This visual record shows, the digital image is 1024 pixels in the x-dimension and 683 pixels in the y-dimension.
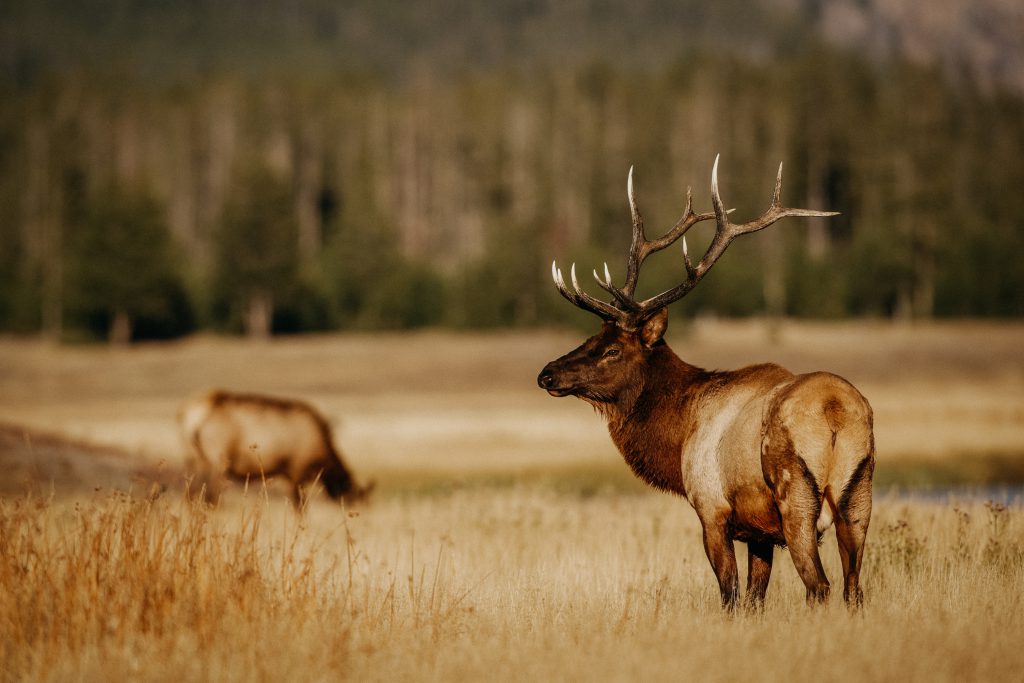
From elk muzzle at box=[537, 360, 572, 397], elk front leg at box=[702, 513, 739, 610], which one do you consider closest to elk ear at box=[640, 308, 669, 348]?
elk muzzle at box=[537, 360, 572, 397]

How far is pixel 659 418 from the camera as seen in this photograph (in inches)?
320

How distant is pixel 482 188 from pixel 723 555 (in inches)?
2898

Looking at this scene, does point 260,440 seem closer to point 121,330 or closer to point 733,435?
point 733,435

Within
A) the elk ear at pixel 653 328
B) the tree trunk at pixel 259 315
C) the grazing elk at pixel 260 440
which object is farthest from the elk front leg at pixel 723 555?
the tree trunk at pixel 259 315

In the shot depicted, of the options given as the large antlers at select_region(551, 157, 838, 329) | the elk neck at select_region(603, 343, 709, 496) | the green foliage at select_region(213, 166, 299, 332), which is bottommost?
the elk neck at select_region(603, 343, 709, 496)

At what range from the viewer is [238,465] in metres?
15.0

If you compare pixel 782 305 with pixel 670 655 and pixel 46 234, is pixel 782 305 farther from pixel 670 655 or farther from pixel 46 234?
pixel 670 655

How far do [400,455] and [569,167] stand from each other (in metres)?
54.0

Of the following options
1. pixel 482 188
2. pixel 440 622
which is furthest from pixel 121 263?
pixel 440 622

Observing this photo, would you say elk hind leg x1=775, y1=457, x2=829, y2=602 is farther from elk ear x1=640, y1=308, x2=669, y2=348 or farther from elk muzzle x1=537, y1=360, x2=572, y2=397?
elk muzzle x1=537, y1=360, x2=572, y2=397

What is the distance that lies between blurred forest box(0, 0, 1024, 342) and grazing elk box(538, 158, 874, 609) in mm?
30886

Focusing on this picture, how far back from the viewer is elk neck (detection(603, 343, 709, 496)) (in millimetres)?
7991

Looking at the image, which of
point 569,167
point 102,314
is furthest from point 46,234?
point 569,167

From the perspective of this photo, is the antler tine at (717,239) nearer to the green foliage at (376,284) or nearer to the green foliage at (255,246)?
the green foliage at (376,284)
